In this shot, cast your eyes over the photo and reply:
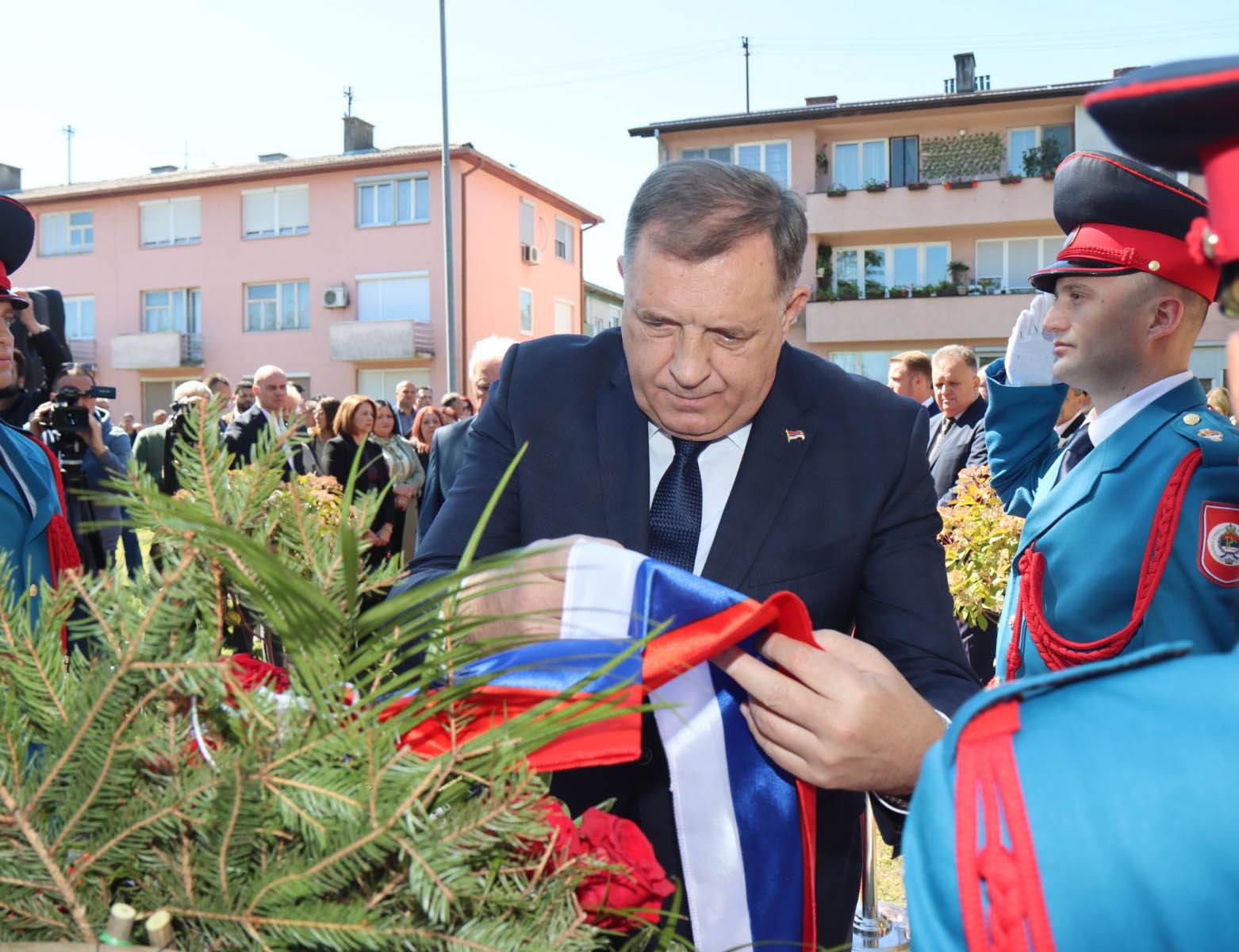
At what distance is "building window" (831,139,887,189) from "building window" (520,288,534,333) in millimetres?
9454

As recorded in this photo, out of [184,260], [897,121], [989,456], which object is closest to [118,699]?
[989,456]

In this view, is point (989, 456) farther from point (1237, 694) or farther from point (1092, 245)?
point (1237, 694)

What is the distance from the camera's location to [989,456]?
3410mm

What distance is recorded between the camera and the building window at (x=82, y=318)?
107 ft

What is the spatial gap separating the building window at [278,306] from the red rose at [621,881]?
1207 inches

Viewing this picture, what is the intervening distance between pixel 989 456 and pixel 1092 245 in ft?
3.15

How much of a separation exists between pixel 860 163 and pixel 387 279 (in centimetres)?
1320

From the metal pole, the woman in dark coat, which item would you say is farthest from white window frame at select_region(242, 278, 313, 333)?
the woman in dark coat

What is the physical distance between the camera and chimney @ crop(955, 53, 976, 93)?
2811cm

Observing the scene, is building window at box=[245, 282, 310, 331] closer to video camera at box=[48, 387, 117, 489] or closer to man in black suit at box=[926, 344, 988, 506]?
video camera at box=[48, 387, 117, 489]

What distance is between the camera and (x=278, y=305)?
30.5m

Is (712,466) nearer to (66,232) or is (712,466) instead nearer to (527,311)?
(527,311)

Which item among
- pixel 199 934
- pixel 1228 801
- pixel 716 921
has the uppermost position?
pixel 1228 801

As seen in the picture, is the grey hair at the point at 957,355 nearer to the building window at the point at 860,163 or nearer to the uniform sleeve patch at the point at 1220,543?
the uniform sleeve patch at the point at 1220,543
